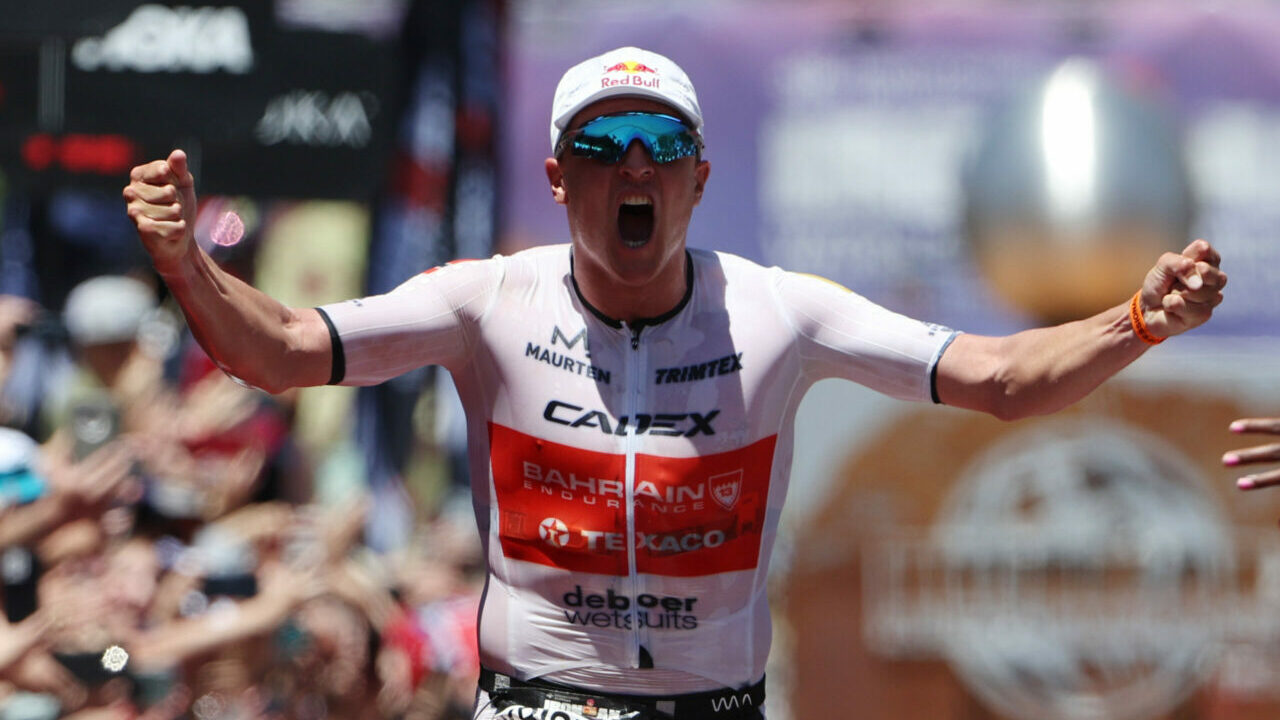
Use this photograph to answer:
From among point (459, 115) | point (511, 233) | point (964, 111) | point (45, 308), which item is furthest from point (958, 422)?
point (45, 308)

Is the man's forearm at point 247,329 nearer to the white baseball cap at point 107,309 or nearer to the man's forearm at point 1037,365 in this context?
the man's forearm at point 1037,365

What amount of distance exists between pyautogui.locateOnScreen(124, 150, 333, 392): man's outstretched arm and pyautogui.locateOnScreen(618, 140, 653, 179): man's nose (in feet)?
2.18

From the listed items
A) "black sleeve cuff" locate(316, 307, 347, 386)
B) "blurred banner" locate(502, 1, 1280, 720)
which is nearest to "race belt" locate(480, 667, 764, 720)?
"black sleeve cuff" locate(316, 307, 347, 386)

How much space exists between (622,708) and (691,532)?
14.5 inches

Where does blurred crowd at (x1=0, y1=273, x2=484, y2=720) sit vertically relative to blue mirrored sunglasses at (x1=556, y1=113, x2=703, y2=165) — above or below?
below

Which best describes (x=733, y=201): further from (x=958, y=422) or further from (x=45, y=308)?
(x=45, y=308)

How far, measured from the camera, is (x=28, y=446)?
4977 mm

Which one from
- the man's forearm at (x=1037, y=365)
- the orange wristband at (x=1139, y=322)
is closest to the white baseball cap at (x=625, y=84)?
the man's forearm at (x=1037, y=365)

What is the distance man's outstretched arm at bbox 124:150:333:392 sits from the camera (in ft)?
9.74

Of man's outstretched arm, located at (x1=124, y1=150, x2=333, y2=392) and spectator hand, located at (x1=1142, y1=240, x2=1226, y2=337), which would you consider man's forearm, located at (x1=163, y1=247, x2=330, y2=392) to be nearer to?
man's outstretched arm, located at (x1=124, y1=150, x2=333, y2=392)

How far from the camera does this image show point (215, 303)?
3.05 meters

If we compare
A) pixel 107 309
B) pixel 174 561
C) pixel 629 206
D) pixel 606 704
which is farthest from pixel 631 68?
pixel 107 309

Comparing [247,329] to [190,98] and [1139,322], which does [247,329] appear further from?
[190,98]

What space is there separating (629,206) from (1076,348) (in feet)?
3.00
